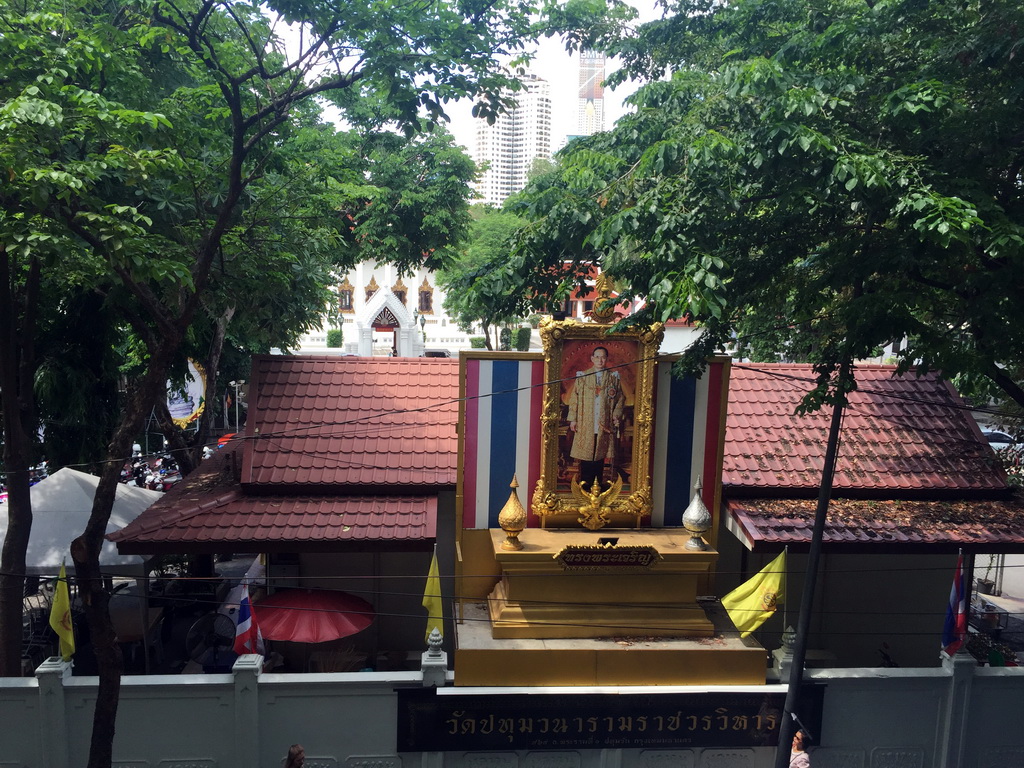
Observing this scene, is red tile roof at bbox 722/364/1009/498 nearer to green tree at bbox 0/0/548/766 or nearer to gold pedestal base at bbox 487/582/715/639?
gold pedestal base at bbox 487/582/715/639

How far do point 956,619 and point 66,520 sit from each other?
13.0 metres

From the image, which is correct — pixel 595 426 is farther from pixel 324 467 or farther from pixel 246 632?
pixel 246 632

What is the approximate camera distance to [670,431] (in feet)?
37.2

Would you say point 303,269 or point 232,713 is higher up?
point 303,269

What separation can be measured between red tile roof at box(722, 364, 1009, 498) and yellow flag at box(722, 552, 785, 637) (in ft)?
6.08

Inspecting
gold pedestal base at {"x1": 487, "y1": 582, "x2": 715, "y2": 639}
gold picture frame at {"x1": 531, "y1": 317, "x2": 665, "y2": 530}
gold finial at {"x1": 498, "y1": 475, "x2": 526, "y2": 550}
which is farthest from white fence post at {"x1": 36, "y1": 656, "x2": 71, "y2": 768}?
gold picture frame at {"x1": 531, "y1": 317, "x2": 665, "y2": 530}

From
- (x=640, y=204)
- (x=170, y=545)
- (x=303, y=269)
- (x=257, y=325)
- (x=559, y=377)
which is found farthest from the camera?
(x=257, y=325)

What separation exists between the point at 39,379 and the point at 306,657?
223 inches

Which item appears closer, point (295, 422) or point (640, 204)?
point (640, 204)

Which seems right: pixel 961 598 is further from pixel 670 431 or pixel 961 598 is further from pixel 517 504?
pixel 517 504

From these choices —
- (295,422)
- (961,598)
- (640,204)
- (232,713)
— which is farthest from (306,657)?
(961,598)

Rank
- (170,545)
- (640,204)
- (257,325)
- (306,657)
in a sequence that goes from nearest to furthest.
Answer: (640,204)
(170,545)
(306,657)
(257,325)

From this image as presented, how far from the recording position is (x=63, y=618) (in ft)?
31.1

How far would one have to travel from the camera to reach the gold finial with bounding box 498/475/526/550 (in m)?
10.3
